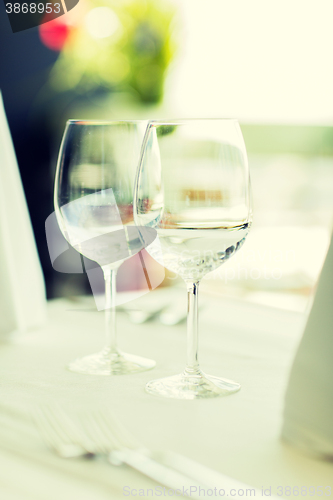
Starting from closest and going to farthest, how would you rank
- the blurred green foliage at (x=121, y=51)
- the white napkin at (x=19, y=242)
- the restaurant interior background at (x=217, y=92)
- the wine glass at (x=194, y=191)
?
the wine glass at (x=194, y=191)
the white napkin at (x=19, y=242)
the restaurant interior background at (x=217, y=92)
the blurred green foliage at (x=121, y=51)

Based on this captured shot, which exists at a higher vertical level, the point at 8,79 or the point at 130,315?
the point at 8,79

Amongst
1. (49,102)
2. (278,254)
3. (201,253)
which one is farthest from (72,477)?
(278,254)

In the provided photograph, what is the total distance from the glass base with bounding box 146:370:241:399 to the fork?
0.22ft

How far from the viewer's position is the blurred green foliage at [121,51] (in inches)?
43.9

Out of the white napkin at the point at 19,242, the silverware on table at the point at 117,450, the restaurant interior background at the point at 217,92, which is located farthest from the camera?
the restaurant interior background at the point at 217,92

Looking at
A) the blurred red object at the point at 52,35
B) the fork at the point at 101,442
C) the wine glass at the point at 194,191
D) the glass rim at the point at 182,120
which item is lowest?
the fork at the point at 101,442

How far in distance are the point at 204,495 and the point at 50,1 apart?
0.99m

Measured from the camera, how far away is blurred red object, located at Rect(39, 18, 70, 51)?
0.99 metres

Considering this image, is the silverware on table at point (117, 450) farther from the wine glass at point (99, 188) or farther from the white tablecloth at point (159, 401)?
the wine glass at point (99, 188)

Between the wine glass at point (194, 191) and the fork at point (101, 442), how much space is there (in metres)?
0.09

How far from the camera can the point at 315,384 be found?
361mm

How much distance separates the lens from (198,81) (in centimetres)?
305

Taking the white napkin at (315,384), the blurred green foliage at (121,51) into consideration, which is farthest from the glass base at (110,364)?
the blurred green foliage at (121,51)

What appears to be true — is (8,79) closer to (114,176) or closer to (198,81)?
(114,176)
